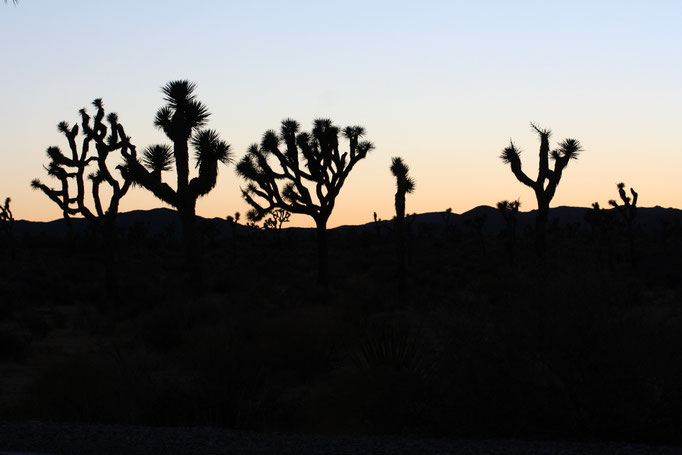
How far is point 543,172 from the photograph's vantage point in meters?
19.5

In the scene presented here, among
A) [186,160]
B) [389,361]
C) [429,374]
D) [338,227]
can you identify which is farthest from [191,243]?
[338,227]

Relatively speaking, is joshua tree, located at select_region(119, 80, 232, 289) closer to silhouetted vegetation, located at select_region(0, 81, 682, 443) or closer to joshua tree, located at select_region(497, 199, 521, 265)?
silhouetted vegetation, located at select_region(0, 81, 682, 443)

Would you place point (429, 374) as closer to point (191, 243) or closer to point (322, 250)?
point (191, 243)

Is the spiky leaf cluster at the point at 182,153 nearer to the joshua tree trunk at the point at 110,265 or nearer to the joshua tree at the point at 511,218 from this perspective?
the joshua tree trunk at the point at 110,265

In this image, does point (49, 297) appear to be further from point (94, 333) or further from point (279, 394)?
point (279, 394)

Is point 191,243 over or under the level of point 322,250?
over

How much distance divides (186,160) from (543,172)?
968 cm

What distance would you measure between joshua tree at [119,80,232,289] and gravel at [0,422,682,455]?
12973 mm

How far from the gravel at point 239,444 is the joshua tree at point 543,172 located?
1341 centimetres

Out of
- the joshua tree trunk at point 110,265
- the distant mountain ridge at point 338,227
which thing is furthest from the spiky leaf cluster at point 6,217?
the distant mountain ridge at point 338,227

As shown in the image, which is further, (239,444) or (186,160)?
(186,160)

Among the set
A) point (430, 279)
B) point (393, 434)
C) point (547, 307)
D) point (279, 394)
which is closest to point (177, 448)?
point (393, 434)

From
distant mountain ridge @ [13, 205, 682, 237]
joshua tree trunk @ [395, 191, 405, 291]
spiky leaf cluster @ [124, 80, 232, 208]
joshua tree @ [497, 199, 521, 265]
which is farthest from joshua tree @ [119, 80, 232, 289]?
distant mountain ridge @ [13, 205, 682, 237]

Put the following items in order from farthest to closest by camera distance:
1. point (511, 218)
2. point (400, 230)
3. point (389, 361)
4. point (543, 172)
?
point (511, 218)
point (400, 230)
point (543, 172)
point (389, 361)
